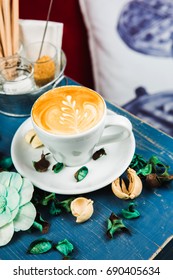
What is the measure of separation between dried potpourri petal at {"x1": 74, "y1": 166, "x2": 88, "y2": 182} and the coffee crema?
0.08 metres

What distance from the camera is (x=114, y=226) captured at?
562mm

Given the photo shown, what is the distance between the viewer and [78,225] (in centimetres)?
59

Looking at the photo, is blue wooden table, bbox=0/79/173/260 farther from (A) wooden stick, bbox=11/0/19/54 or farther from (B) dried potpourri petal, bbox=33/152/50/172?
(A) wooden stick, bbox=11/0/19/54

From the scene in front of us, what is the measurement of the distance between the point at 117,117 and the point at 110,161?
9 centimetres

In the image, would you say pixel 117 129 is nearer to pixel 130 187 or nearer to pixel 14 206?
pixel 130 187

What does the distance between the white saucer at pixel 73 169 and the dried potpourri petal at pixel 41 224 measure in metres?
0.05

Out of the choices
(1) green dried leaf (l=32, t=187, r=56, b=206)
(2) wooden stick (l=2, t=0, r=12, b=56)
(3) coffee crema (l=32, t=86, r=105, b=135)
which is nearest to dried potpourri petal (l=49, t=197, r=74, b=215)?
(1) green dried leaf (l=32, t=187, r=56, b=206)

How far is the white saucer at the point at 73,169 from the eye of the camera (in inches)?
23.6

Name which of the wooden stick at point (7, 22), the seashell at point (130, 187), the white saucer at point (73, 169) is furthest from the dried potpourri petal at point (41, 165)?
the wooden stick at point (7, 22)

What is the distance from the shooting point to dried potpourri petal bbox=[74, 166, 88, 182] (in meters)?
0.62

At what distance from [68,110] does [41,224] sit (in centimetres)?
19

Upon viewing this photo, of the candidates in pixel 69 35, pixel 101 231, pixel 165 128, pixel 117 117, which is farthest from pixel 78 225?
pixel 69 35

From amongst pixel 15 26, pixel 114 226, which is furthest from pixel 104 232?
pixel 15 26
